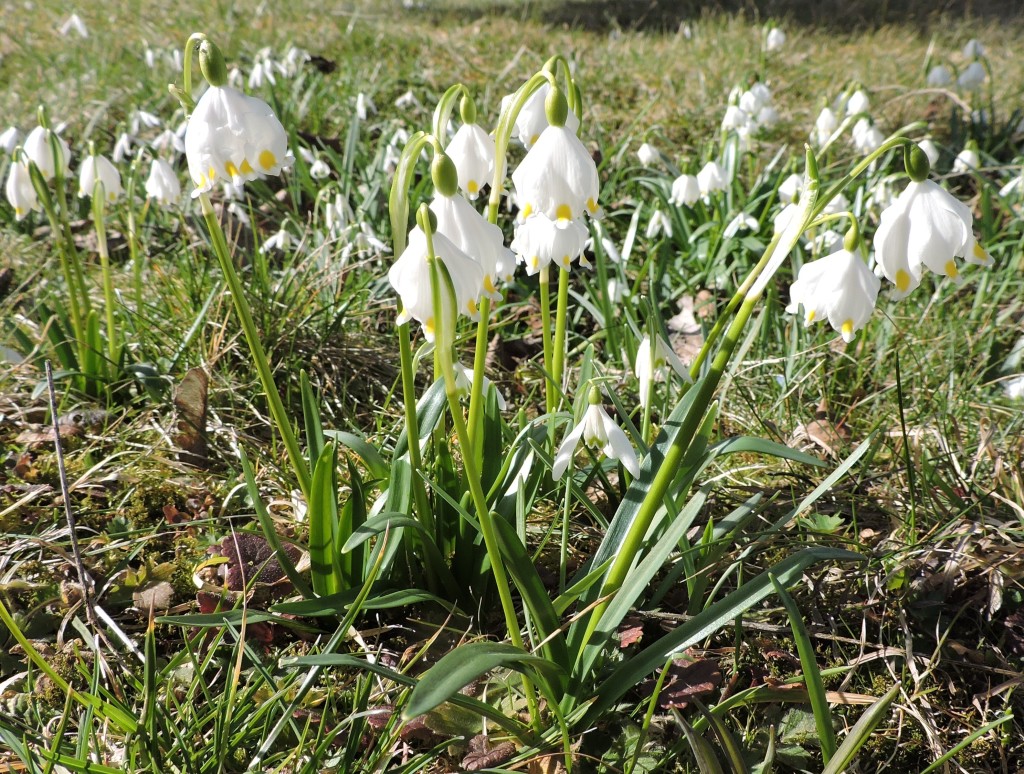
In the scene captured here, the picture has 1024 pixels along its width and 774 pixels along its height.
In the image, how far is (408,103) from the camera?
4723mm

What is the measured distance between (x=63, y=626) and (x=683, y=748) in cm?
120

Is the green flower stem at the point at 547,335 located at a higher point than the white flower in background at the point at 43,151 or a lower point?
lower

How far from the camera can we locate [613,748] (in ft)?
5.01

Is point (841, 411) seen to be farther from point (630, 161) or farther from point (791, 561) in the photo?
point (630, 161)

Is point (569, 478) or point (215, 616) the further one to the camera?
point (569, 478)

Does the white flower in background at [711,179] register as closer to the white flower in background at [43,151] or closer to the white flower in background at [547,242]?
the white flower in background at [547,242]

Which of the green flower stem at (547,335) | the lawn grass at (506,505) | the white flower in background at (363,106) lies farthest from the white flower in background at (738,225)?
the white flower in background at (363,106)

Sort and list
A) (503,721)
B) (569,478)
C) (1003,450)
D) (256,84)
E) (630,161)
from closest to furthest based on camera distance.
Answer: (503,721) → (569,478) → (1003,450) → (630,161) → (256,84)

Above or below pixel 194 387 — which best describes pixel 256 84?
above

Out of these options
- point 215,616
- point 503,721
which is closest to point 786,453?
point 503,721

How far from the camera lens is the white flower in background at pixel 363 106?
13.9 feet

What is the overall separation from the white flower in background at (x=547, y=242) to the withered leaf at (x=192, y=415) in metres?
1.11

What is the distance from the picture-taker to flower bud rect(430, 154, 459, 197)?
3.96 ft

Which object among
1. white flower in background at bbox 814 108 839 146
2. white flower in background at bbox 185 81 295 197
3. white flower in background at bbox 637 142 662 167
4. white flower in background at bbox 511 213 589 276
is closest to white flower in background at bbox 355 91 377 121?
white flower in background at bbox 637 142 662 167
